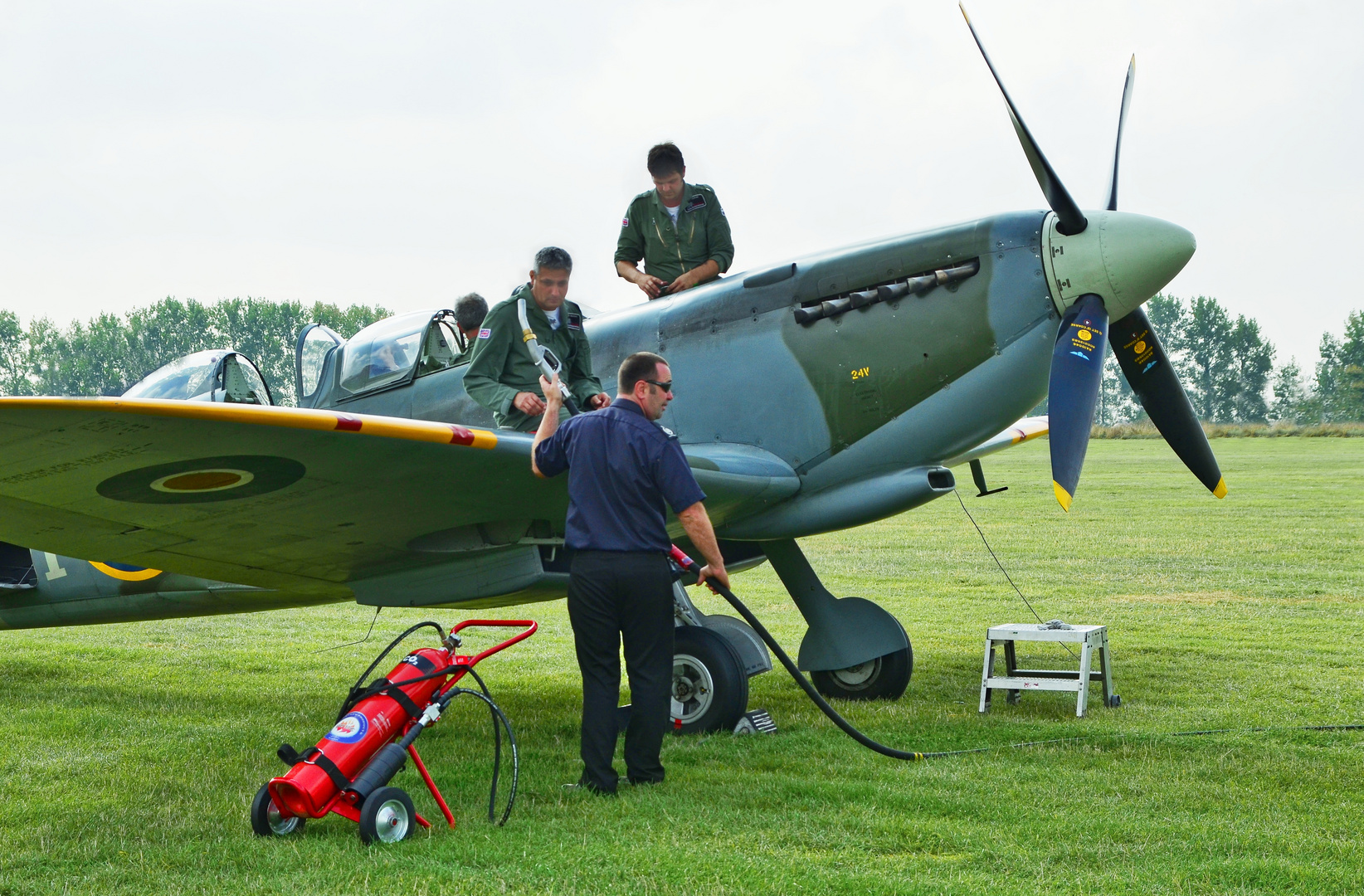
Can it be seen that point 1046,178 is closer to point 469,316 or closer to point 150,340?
point 469,316

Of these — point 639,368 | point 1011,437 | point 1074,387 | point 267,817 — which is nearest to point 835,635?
point 1074,387

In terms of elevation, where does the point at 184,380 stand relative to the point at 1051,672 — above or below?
above

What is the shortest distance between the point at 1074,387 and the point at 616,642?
8.62 feet

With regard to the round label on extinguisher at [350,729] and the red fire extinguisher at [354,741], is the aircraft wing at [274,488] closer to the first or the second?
the red fire extinguisher at [354,741]

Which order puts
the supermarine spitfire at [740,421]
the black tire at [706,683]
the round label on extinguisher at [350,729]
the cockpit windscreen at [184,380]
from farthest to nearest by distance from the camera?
1. the cockpit windscreen at [184,380]
2. the black tire at [706,683]
3. the supermarine spitfire at [740,421]
4. the round label on extinguisher at [350,729]

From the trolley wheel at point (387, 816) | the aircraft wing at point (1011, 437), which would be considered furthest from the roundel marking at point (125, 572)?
the aircraft wing at point (1011, 437)

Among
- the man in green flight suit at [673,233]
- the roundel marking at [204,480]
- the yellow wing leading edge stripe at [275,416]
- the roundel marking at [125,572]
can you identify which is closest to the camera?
the yellow wing leading edge stripe at [275,416]

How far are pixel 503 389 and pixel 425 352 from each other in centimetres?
146

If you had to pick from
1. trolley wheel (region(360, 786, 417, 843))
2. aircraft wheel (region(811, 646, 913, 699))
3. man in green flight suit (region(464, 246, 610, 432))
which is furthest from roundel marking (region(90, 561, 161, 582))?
aircraft wheel (region(811, 646, 913, 699))

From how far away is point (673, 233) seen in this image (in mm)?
6832

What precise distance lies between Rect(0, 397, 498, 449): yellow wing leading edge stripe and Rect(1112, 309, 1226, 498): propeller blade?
390cm

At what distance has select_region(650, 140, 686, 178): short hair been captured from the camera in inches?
258

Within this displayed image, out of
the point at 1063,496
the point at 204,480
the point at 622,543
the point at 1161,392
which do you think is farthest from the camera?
the point at 1161,392

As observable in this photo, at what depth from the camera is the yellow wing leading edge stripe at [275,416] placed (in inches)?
143
